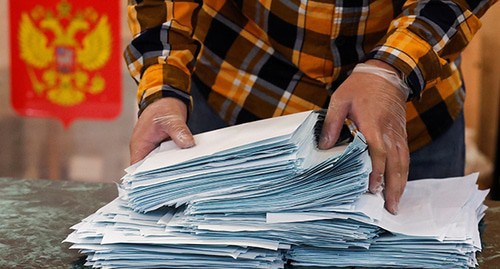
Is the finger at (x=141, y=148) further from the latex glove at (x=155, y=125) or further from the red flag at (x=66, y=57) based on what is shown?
the red flag at (x=66, y=57)

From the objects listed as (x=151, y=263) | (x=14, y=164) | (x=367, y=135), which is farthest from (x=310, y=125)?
(x=14, y=164)

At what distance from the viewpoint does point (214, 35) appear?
1.62 m

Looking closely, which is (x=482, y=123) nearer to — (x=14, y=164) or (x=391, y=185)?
(x=14, y=164)

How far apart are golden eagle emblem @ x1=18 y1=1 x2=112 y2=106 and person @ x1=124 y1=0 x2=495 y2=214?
1.69m

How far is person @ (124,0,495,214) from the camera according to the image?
1166 millimetres

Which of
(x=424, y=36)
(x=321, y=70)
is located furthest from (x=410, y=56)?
(x=321, y=70)

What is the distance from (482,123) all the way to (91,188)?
2.63 m

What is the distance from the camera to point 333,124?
1.14 metres

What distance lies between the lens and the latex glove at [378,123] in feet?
3.58

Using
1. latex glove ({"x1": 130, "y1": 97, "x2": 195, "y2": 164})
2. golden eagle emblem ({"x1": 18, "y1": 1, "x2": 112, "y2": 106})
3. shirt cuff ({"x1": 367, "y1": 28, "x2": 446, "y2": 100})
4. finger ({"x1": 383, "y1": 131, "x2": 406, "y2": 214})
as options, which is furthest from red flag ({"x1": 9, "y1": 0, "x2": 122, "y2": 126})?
finger ({"x1": 383, "y1": 131, "x2": 406, "y2": 214})

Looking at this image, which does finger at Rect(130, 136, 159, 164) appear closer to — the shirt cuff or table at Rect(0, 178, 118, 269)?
table at Rect(0, 178, 118, 269)

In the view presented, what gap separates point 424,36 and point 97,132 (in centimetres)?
229

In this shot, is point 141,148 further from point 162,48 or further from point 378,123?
point 378,123

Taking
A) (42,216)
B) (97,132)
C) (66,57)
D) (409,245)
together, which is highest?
(409,245)
